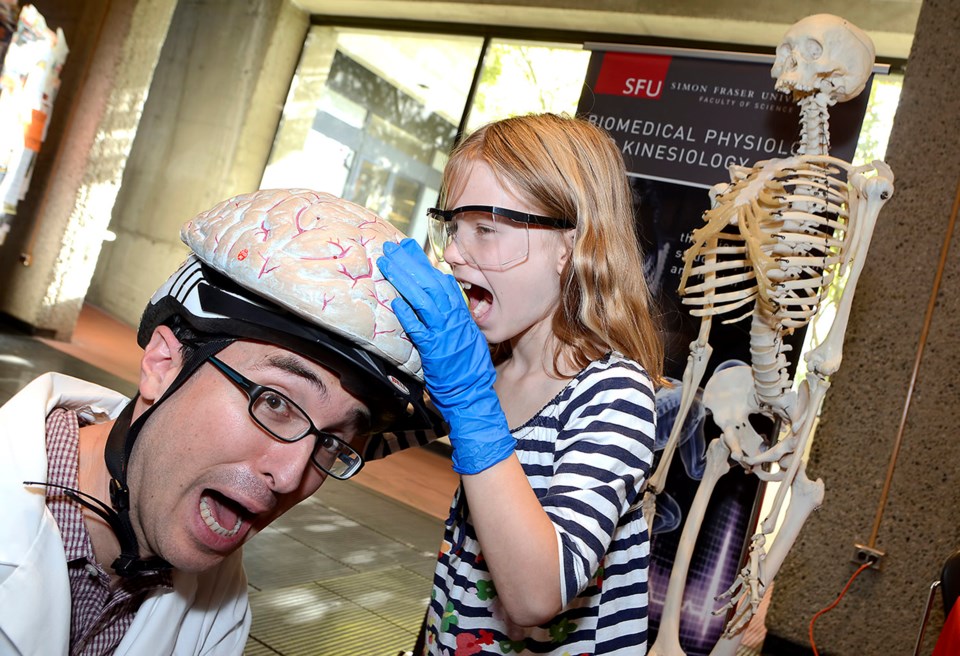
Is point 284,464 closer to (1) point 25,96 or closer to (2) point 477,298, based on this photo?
(2) point 477,298

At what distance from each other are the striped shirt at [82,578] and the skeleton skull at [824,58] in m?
2.57

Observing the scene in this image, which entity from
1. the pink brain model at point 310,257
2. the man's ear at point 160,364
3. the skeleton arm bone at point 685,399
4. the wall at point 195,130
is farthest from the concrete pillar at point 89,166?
the pink brain model at point 310,257

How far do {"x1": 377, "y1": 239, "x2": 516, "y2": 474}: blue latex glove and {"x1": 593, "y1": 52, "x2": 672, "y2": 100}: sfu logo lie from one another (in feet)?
9.45

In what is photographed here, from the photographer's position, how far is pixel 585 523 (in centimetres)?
129

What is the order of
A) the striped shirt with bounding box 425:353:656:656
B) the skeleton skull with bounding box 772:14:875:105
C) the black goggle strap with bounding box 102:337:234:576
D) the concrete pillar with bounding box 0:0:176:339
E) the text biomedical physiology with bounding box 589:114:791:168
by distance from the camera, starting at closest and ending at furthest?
the black goggle strap with bounding box 102:337:234:576 < the striped shirt with bounding box 425:353:656:656 < the skeleton skull with bounding box 772:14:875:105 < the text biomedical physiology with bounding box 589:114:791:168 < the concrete pillar with bounding box 0:0:176:339

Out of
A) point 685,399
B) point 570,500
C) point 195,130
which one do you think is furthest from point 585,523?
point 195,130

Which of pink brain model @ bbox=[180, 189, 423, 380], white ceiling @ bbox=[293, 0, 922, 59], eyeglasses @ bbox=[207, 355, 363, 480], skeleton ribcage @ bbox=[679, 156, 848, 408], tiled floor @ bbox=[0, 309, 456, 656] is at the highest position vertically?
white ceiling @ bbox=[293, 0, 922, 59]

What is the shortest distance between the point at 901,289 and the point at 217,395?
3.61 metres

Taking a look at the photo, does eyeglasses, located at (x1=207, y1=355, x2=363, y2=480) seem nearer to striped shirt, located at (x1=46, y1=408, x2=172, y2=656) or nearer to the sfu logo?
striped shirt, located at (x1=46, y1=408, x2=172, y2=656)

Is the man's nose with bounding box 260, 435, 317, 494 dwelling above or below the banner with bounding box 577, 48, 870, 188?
below

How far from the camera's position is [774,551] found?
266cm

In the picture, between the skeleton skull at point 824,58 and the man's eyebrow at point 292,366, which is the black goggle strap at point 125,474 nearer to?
the man's eyebrow at point 292,366

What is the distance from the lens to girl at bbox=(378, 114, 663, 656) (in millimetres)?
1430

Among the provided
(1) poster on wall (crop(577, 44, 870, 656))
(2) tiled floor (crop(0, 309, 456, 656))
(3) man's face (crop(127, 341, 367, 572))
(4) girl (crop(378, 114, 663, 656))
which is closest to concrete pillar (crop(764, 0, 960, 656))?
(1) poster on wall (crop(577, 44, 870, 656))
